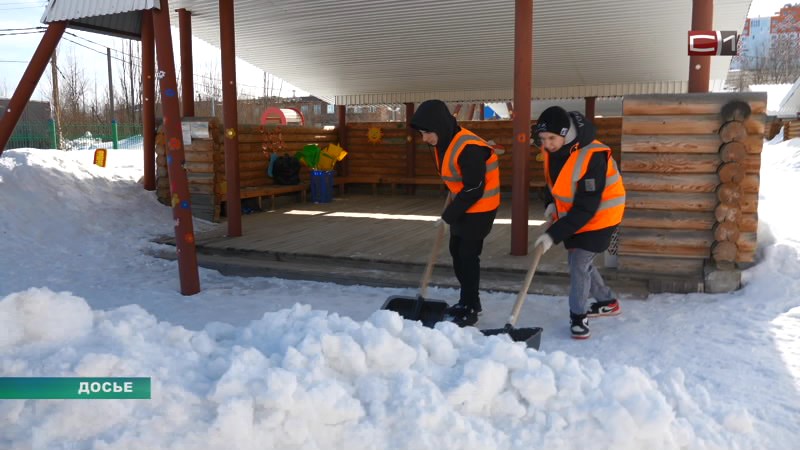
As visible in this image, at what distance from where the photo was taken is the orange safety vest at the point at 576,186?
416 centimetres

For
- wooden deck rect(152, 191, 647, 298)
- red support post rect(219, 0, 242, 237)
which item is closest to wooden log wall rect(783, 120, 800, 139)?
wooden deck rect(152, 191, 647, 298)

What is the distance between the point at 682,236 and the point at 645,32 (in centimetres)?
557

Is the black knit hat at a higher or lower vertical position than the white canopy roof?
lower

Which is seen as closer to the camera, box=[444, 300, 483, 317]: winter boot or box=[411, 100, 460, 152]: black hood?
box=[411, 100, 460, 152]: black hood

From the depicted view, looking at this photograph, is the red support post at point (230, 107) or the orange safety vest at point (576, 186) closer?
the orange safety vest at point (576, 186)

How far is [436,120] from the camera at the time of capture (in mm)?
4441

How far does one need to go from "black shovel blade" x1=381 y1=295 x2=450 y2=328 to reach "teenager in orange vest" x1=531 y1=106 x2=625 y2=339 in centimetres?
89

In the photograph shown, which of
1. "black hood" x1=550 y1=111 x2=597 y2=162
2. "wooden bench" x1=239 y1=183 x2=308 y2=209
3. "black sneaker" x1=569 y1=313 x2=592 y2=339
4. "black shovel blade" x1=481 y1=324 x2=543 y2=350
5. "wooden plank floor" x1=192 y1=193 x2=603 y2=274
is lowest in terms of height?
"black sneaker" x1=569 y1=313 x2=592 y2=339

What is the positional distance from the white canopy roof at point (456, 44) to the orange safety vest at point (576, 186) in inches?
209

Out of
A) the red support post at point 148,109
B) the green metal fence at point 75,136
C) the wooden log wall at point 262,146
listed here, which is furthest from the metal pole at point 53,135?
the red support post at point 148,109

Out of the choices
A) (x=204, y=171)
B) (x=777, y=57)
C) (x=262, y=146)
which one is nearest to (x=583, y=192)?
(x=204, y=171)

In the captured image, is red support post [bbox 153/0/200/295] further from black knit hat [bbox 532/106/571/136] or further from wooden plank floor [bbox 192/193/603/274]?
black knit hat [bbox 532/106/571/136]

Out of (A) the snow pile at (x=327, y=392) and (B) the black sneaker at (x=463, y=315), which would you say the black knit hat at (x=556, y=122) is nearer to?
(B) the black sneaker at (x=463, y=315)

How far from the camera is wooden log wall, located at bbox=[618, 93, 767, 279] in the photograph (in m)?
5.27
